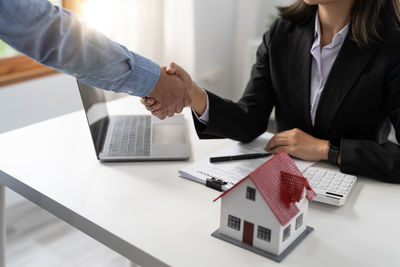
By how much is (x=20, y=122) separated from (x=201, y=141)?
122 cm

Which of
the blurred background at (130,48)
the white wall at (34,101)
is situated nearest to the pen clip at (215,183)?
the blurred background at (130,48)

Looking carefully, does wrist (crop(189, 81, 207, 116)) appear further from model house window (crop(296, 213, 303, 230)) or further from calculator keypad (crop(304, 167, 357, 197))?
model house window (crop(296, 213, 303, 230))

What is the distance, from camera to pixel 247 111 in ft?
4.89

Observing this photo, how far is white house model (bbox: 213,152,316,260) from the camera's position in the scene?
83cm

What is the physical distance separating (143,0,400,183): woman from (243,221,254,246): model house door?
44 cm

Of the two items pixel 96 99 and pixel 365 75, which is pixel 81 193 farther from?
pixel 365 75

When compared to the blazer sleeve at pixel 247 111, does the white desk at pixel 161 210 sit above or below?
below

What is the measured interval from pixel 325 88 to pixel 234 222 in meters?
0.69

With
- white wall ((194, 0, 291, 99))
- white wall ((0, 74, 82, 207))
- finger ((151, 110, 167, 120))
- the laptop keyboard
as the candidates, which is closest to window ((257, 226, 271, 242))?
the laptop keyboard

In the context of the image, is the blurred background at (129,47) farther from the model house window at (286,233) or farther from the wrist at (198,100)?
the model house window at (286,233)

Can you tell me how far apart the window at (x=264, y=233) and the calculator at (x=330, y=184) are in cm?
25

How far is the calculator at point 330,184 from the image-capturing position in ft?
3.42

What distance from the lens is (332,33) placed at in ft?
4.91

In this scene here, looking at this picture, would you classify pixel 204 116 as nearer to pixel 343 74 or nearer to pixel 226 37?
pixel 343 74
